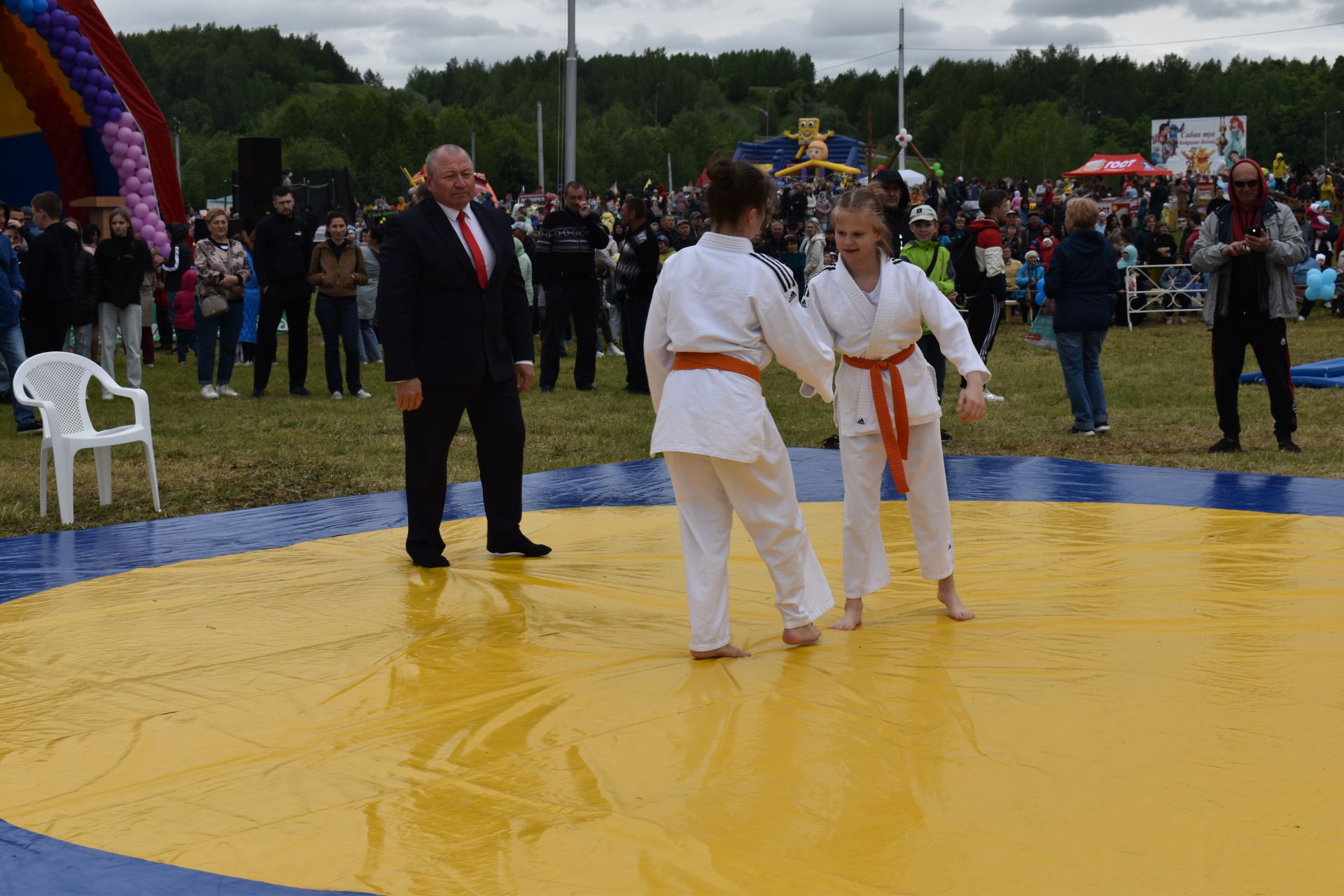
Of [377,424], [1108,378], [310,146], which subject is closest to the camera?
[377,424]

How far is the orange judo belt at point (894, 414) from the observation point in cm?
422

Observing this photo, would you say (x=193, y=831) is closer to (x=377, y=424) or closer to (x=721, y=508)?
(x=721, y=508)

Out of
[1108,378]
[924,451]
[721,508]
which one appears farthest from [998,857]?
[1108,378]

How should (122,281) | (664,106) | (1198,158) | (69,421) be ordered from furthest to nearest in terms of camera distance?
(664,106), (1198,158), (122,281), (69,421)

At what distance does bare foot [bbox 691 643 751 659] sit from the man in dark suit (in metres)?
1.73

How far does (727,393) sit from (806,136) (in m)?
43.1

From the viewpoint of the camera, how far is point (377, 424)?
10.4 meters

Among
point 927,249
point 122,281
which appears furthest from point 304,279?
point 927,249

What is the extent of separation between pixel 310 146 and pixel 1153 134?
5129 cm

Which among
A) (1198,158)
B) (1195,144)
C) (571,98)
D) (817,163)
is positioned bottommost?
(571,98)

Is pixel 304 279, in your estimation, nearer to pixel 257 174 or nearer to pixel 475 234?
pixel 475 234

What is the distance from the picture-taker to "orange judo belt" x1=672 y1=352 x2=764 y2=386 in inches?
155

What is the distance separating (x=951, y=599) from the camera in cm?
434

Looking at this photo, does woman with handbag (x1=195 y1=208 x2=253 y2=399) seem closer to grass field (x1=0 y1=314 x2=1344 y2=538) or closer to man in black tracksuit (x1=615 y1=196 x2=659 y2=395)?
grass field (x1=0 y1=314 x2=1344 y2=538)
